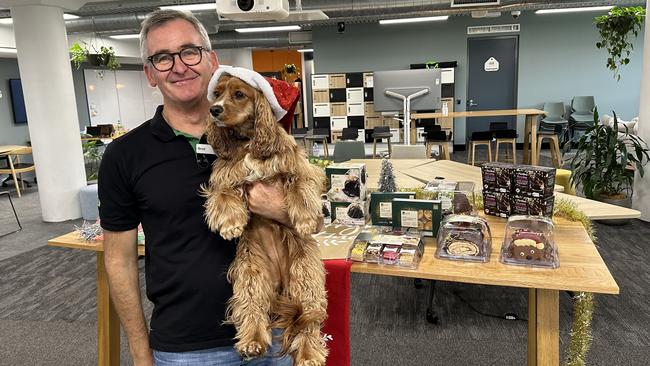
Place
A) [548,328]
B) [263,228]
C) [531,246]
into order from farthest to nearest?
[531,246] → [548,328] → [263,228]

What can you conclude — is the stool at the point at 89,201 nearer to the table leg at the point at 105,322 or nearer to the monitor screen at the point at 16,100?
the table leg at the point at 105,322

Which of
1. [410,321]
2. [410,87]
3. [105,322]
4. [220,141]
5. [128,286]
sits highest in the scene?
[410,87]

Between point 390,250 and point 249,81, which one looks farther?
point 390,250

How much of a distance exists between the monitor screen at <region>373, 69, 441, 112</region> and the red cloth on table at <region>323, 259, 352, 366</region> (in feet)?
23.6

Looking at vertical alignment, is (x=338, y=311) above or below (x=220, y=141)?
below

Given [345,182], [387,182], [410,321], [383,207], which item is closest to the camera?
[383,207]

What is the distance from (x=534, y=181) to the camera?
2.46 m

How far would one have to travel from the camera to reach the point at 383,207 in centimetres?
252

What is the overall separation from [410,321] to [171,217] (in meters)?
2.47

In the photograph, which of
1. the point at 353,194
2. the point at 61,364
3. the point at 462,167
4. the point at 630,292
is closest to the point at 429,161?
the point at 462,167

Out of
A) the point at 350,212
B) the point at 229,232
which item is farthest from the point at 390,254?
the point at 229,232

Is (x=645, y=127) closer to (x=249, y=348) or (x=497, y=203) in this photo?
(x=497, y=203)

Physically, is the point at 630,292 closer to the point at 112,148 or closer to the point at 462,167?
the point at 462,167

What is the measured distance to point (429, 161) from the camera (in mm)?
5156
